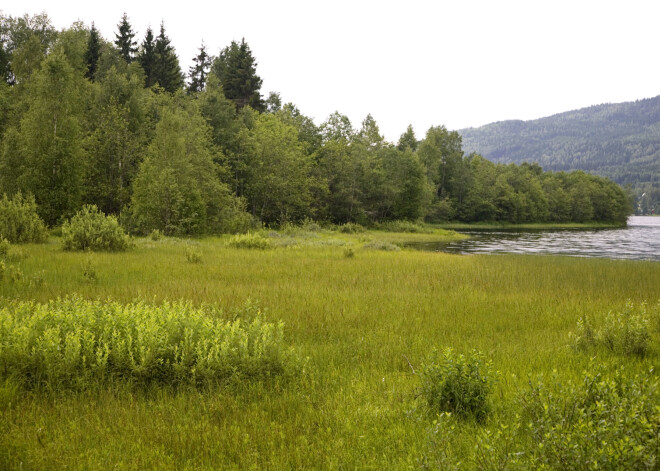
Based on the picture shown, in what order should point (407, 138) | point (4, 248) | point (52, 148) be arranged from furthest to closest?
point (407, 138) → point (52, 148) → point (4, 248)

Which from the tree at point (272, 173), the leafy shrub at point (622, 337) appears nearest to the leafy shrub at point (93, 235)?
the leafy shrub at point (622, 337)

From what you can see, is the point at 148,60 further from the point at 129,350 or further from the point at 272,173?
the point at 129,350

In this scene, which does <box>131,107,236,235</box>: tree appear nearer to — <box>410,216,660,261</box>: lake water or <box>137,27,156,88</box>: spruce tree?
<box>410,216,660,261</box>: lake water

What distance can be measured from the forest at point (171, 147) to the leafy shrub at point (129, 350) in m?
23.5

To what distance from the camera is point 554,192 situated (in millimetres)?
99812

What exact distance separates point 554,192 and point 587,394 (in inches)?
4364

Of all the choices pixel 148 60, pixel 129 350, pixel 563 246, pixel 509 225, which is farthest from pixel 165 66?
pixel 509 225

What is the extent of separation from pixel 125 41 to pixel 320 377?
59092 millimetres

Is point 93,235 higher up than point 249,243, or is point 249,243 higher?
point 93,235

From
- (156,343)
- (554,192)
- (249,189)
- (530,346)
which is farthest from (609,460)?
(554,192)

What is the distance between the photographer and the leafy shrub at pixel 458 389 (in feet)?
14.4

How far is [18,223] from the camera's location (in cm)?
1752

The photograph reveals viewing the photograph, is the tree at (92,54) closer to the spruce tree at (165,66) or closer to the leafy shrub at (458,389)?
the spruce tree at (165,66)

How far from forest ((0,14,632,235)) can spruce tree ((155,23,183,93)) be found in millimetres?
177
